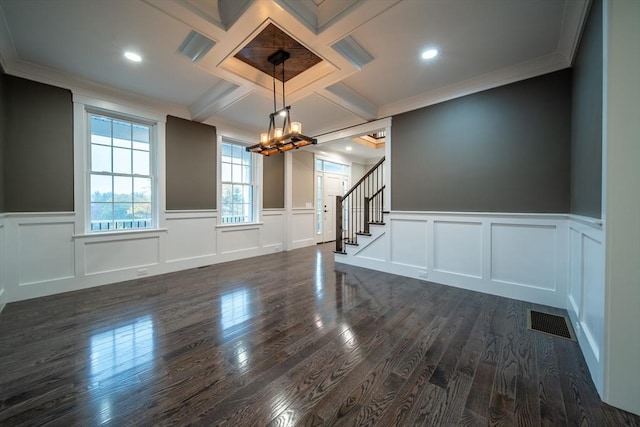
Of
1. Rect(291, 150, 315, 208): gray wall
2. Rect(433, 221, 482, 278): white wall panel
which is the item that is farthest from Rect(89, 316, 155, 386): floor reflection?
Rect(291, 150, 315, 208): gray wall

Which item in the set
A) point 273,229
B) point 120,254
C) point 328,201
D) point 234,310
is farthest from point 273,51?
point 328,201

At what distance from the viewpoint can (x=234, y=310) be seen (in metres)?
2.66

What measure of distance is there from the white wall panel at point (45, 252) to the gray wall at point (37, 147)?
0.80ft

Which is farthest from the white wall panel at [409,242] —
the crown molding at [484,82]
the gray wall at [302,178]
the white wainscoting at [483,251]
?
the gray wall at [302,178]

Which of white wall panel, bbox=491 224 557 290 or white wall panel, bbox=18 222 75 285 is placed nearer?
white wall panel, bbox=491 224 557 290

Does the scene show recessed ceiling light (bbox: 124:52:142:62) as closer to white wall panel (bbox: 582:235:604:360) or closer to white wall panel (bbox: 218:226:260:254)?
white wall panel (bbox: 218:226:260:254)

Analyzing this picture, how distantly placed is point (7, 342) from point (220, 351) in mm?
1869

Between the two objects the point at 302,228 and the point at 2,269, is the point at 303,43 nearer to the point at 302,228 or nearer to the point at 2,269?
the point at 2,269

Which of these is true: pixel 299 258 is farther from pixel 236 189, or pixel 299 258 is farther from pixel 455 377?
pixel 455 377

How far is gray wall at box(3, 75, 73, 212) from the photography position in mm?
2945

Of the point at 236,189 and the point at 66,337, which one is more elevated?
the point at 236,189

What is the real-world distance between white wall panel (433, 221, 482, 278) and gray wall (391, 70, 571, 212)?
0.26 meters

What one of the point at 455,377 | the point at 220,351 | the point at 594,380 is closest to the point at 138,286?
the point at 220,351

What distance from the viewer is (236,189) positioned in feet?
17.6
